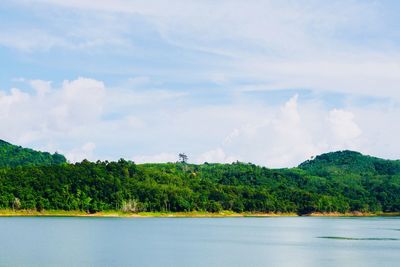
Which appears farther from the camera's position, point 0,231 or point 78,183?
point 78,183

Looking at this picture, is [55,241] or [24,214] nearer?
[55,241]

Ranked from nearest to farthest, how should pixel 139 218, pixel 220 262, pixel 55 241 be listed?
pixel 220 262 → pixel 55 241 → pixel 139 218

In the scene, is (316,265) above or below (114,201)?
below

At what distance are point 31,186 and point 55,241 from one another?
101 meters

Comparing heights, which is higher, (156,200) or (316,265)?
(156,200)

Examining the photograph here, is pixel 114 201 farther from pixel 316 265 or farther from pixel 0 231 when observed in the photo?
pixel 316 265

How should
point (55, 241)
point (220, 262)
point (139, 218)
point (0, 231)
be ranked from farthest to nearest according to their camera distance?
point (139, 218) → point (0, 231) → point (55, 241) → point (220, 262)

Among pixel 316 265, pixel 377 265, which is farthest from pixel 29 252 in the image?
pixel 377 265

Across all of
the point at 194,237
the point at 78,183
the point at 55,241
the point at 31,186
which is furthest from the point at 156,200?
the point at 55,241

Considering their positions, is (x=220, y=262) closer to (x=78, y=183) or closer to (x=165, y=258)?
(x=165, y=258)

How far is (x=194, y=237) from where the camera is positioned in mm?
110625

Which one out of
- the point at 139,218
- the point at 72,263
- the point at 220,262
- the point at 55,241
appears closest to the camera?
the point at 72,263

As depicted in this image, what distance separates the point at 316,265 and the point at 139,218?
127229 mm

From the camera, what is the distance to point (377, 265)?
7225 centimetres
